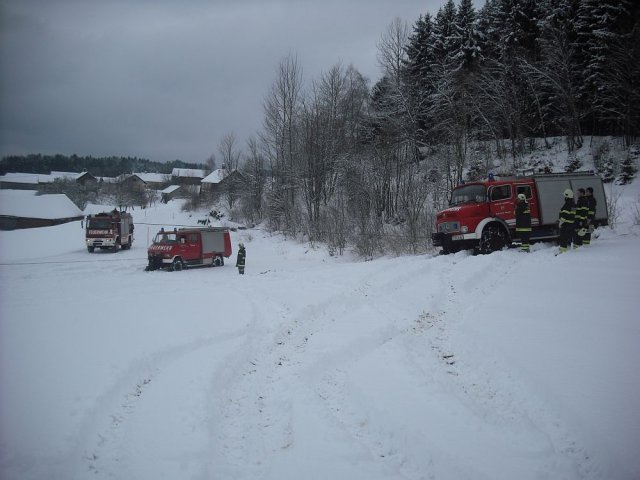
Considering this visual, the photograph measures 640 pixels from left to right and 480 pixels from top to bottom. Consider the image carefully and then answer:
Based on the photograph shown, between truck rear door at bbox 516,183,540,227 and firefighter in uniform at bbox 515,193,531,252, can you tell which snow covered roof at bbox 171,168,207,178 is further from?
firefighter in uniform at bbox 515,193,531,252

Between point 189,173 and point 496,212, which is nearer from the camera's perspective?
point 496,212

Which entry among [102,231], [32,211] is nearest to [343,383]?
[102,231]

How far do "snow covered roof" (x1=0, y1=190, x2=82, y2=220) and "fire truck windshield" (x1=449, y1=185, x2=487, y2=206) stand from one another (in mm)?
50489

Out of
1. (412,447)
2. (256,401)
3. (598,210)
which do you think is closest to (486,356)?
(412,447)

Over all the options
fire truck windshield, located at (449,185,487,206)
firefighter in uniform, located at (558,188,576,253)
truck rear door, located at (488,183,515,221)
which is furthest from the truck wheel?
firefighter in uniform, located at (558,188,576,253)

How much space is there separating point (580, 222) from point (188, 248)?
1760 centimetres

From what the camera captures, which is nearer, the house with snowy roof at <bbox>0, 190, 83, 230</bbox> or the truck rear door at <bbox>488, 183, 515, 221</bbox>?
the truck rear door at <bbox>488, 183, 515, 221</bbox>

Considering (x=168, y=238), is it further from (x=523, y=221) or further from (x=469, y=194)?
(x=523, y=221)

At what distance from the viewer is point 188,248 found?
64.3ft

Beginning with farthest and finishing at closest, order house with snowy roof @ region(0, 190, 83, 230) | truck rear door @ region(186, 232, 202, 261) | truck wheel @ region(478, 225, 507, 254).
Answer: house with snowy roof @ region(0, 190, 83, 230) < truck rear door @ region(186, 232, 202, 261) < truck wheel @ region(478, 225, 507, 254)

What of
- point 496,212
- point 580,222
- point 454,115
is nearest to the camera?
point 580,222

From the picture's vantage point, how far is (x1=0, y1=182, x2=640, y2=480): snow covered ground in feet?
11.4

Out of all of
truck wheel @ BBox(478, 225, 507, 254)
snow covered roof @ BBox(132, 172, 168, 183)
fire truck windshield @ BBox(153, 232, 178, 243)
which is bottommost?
truck wheel @ BBox(478, 225, 507, 254)

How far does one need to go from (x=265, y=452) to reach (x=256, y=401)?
3.49 feet
